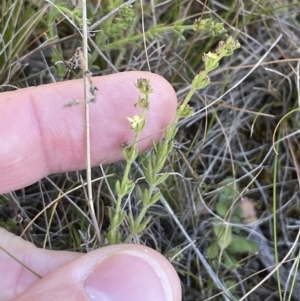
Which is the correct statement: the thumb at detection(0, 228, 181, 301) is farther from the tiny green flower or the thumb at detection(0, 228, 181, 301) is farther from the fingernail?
the tiny green flower

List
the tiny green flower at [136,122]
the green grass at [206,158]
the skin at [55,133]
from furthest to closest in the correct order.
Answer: the green grass at [206,158] → the skin at [55,133] → the tiny green flower at [136,122]

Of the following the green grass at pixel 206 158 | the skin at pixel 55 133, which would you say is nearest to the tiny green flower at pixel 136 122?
the skin at pixel 55 133

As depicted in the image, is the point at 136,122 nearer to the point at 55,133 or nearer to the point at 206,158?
the point at 55,133

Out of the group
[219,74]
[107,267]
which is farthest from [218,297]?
[219,74]

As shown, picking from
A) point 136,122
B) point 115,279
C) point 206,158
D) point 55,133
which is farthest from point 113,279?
point 206,158

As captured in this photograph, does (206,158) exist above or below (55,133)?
below

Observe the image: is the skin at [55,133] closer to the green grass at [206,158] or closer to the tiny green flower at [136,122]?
the green grass at [206,158]

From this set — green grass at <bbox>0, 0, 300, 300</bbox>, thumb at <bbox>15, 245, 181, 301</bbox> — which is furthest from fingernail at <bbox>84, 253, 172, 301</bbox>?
green grass at <bbox>0, 0, 300, 300</bbox>
